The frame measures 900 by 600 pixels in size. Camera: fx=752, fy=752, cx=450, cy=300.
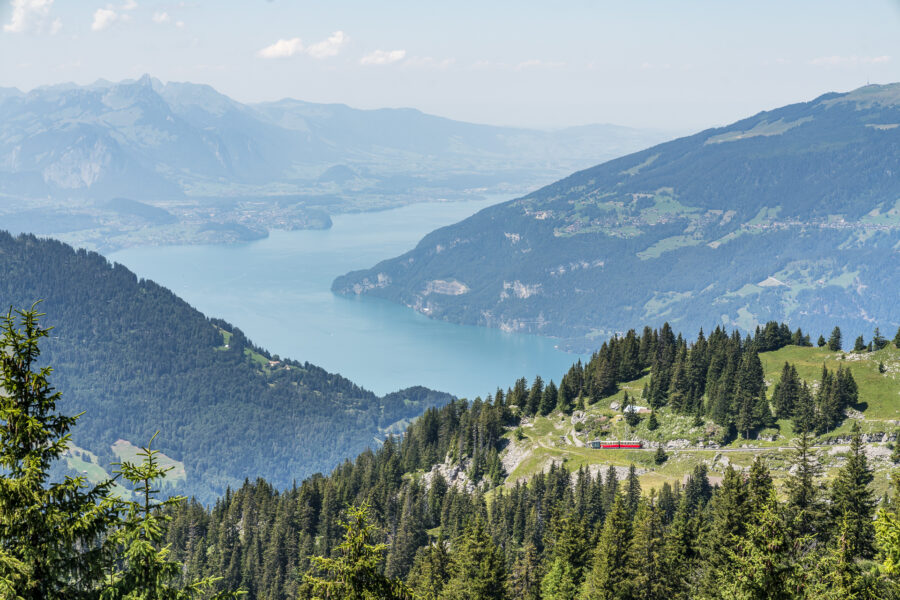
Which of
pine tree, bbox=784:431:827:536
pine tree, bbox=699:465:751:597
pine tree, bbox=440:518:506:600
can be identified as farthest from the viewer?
pine tree, bbox=440:518:506:600

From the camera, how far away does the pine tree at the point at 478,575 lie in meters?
54.8

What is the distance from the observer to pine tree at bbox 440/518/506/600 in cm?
5481

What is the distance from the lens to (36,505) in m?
14.9

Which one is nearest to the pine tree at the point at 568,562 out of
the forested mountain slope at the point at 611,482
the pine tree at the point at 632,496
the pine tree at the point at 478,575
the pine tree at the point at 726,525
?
the forested mountain slope at the point at 611,482

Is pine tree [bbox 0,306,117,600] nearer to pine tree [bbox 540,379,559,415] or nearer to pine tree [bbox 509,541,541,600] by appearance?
pine tree [bbox 509,541,541,600]

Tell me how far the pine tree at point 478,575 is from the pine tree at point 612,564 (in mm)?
6429

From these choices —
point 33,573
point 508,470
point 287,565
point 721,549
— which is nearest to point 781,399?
point 508,470

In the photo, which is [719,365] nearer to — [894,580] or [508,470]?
[508,470]

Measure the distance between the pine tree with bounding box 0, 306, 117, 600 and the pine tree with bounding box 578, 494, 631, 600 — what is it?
44.1 meters

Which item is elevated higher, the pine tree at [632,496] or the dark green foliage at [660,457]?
the dark green foliage at [660,457]

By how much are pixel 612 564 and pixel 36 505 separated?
46.3m

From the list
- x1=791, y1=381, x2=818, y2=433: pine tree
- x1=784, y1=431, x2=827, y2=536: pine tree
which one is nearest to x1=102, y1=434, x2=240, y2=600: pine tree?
x1=784, y1=431, x2=827, y2=536: pine tree

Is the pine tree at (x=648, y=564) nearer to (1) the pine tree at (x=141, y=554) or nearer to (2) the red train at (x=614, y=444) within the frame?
(1) the pine tree at (x=141, y=554)

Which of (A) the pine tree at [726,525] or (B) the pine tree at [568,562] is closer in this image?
(A) the pine tree at [726,525]
